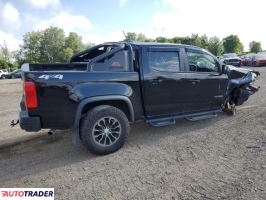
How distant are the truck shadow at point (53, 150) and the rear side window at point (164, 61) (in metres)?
1.38

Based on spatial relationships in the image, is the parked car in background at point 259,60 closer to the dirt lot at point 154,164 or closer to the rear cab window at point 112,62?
the dirt lot at point 154,164

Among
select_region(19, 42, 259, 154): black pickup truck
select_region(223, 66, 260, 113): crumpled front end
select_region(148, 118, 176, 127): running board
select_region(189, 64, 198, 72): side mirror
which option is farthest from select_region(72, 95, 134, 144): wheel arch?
select_region(223, 66, 260, 113): crumpled front end

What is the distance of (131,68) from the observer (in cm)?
498

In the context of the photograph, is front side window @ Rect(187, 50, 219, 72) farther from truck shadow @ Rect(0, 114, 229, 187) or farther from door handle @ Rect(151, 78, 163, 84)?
truck shadow @ Rect(0, 114, 229, 187)

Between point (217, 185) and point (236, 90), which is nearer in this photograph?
point (217, 185)

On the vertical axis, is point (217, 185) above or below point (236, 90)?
below

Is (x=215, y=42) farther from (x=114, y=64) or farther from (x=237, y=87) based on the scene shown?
(x=114, y=64)

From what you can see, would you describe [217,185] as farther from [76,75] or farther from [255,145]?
[76,75]

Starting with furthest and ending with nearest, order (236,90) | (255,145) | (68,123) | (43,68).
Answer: (236,90) → (43,68) → (255,145) → (68,123)

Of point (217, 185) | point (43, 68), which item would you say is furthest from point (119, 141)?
point (43, 68)

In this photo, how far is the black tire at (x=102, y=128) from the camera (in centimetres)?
451

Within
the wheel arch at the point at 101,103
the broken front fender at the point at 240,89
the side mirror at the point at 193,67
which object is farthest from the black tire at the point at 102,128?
the broken front fender at the point at 240,89

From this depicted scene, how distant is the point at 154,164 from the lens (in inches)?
166

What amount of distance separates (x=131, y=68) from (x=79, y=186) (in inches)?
91.2
